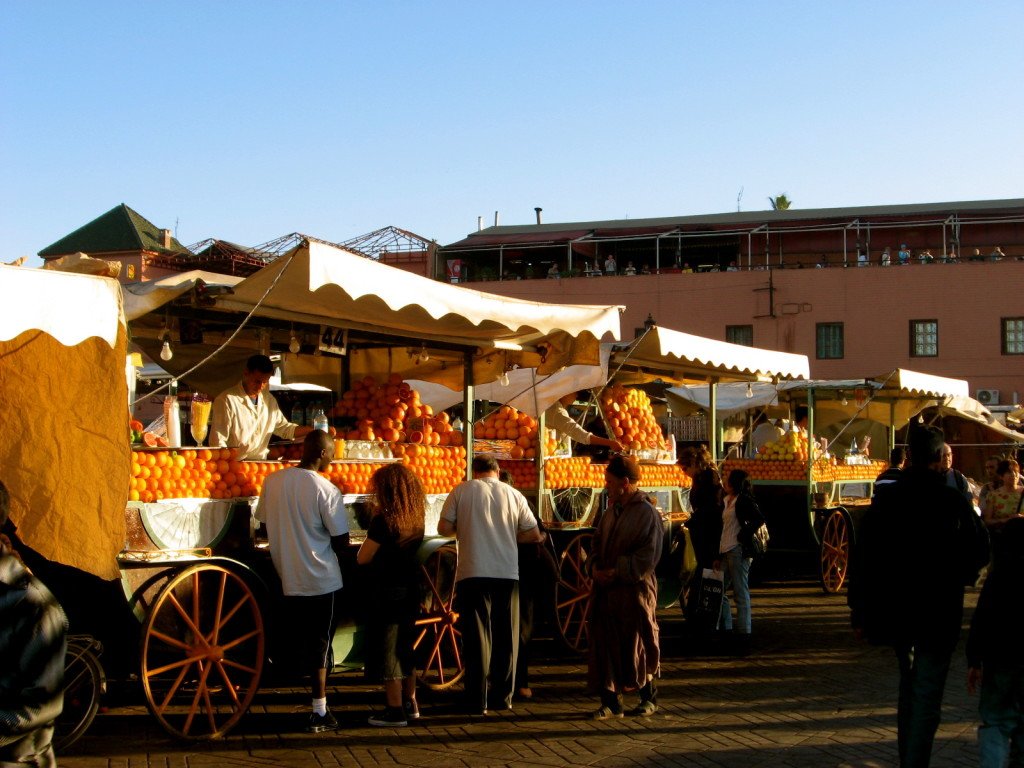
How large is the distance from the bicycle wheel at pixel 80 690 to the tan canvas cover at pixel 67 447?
0.44 metres

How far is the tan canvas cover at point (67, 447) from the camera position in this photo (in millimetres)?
5555

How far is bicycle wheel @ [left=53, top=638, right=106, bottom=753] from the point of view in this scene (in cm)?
568

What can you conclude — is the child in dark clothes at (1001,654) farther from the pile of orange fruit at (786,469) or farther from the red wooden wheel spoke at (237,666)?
the pile of orange fruit at (786,469)

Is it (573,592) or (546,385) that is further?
(546,385)

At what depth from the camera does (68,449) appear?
5.59 meters

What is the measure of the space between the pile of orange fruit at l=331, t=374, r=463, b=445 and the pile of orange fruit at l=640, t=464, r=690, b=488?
2.83 meters

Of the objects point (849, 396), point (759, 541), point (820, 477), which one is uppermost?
point (849, 396)

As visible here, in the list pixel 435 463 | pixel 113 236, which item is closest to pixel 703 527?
pixel 435 463

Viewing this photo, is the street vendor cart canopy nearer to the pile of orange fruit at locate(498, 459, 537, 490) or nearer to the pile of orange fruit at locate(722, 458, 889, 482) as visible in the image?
the pile of orange fruit at locate(498, 459, 537, 490)

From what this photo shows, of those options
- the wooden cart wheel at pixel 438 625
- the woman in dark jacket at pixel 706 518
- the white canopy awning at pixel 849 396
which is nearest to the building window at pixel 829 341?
the white canopy awning at pixel 849 396

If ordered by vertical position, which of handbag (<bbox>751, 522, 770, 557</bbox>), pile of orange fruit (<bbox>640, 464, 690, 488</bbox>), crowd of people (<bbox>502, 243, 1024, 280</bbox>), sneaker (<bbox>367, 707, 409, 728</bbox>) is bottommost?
sneaker (<bbox>367, 707, 409, 728</bbox>)

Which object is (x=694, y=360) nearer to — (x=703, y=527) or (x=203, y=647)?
(x=703, y=527)

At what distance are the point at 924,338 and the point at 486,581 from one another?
31.0 m

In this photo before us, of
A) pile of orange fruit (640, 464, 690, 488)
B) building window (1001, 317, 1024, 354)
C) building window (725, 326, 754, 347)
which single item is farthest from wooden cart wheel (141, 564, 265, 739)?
building window (1001, 317, 1024, 354)
